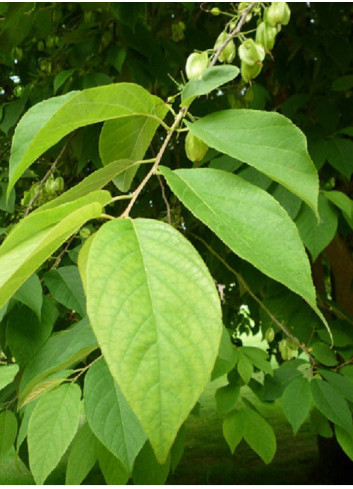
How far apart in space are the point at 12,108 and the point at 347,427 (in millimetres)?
1359

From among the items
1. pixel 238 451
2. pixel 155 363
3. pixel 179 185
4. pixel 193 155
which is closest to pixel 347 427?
pixel 193 155

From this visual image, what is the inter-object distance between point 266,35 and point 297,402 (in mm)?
884

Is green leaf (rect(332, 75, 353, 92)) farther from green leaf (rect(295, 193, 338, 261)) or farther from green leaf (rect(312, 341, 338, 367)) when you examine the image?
green leaf (rect(312, 341, 338, 367))

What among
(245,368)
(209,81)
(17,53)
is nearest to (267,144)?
(209,81)

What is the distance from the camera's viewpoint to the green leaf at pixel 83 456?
38.5 inches

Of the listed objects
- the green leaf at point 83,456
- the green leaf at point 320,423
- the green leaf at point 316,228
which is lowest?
the green leaf at point 320,423

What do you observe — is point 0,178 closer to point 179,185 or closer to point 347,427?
point 347,427

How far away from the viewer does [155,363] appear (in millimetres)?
300

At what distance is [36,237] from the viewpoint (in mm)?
411

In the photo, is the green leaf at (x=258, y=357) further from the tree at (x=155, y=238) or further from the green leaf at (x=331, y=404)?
the green leaf at (x=331, y=404)

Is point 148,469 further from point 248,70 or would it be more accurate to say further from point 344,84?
point 344,84

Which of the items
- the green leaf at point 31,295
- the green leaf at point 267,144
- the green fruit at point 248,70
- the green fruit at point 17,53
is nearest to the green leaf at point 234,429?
the green leaf at point 31,295

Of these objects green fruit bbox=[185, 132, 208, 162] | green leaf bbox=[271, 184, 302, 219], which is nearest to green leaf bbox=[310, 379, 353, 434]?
green leaf bbox=[271, 184, 302, 219]

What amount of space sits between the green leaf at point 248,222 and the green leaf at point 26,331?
64 cm
